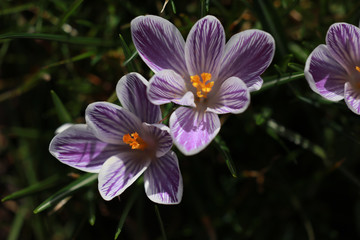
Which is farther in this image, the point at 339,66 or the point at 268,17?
the point at 268,17

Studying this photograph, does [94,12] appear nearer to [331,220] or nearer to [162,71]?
[162,71]

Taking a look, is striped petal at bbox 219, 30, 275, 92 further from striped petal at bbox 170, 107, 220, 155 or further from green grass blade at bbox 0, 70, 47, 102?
green grass blade at bbox 0, 70, 47, 102

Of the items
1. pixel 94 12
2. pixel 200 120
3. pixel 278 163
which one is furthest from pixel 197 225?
Result: pixel 94 12

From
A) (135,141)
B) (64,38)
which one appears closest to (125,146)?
(135,141)

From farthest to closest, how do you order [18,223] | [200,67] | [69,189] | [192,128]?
[18,223] → [69,189] → [200,67] → [192,128]

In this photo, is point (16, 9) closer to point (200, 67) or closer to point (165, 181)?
point (200, 67)

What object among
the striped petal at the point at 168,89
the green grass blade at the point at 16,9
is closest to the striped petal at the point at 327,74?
the striped petal at the point at 168,89

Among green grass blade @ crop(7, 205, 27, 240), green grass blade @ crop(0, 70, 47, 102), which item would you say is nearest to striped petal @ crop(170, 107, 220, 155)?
A: green grass blade @ crop(0, 70, 47, 102)
